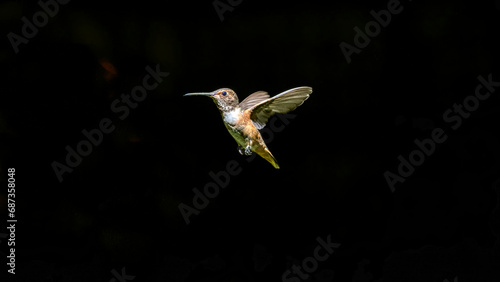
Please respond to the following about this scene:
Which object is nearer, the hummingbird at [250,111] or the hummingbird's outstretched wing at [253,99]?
the hummingbird at [250,111]

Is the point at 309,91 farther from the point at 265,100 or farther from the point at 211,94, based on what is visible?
the point at 211,94

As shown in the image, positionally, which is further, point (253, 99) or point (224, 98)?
point (253, 99)

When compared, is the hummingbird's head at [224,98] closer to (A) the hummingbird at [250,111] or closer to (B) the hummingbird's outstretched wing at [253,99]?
(A) the hummingbird at [250,111]

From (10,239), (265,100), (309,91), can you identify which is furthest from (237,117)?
(10,239)

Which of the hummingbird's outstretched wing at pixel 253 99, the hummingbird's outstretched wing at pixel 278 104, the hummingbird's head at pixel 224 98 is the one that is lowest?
the hummingbird's outstretched wing at pixel 278 104

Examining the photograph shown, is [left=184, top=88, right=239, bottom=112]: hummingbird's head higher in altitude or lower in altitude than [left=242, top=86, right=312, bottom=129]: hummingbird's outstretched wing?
higher

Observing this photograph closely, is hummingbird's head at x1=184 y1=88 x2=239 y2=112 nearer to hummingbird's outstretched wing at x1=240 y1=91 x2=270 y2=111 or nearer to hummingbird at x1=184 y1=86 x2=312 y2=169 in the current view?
hummingbird at x1=184 y1=86 x2=312 y2=169

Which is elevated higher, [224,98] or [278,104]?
[224,98]

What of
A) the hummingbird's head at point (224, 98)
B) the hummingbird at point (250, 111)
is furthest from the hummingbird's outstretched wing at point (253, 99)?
the hummingbird's head at point (224, 98)

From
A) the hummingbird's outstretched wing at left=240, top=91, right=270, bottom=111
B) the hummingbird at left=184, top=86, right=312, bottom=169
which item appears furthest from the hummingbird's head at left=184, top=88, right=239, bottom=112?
the hummingbird's outstretched wing at left=240, top=91, right=270, bottom=111
